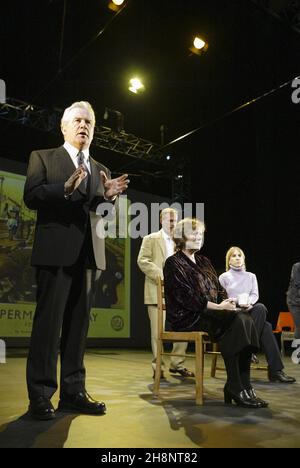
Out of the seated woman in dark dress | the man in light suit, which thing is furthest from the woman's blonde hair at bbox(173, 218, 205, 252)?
the man in light suit

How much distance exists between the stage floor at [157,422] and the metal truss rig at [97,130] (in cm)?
437

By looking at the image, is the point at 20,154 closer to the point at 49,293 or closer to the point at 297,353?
the point at 297,353

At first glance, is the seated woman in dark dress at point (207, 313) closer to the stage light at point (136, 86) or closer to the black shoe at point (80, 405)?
the black shoe at point (80, 405)

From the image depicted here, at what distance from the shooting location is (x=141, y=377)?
4.13 m

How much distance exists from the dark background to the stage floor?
4.48 meters

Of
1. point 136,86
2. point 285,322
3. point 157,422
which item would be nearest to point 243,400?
point 157,422

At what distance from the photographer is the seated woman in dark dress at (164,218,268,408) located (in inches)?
101

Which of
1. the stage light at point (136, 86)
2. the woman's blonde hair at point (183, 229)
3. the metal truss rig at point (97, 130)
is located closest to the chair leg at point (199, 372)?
the woman's blonde hair at point (183, 229)

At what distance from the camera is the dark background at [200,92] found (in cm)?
616

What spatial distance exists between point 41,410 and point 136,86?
6.04 metres

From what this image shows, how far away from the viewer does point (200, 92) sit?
7.75m

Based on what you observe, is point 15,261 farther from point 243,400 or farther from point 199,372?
point 243,400

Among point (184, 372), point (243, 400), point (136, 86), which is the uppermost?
point (136, 86)
